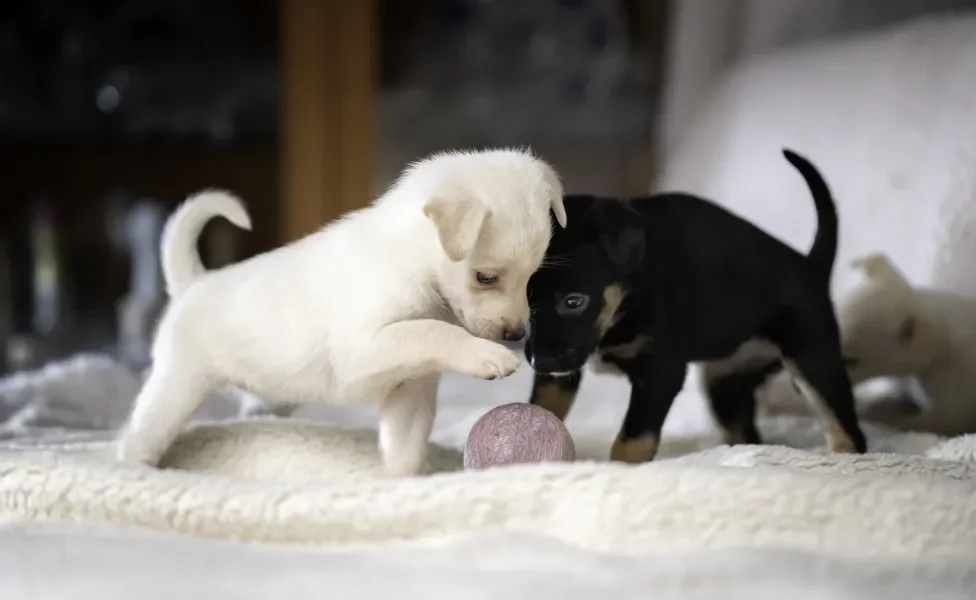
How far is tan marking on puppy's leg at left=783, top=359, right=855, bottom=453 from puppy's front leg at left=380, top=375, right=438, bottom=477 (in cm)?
49

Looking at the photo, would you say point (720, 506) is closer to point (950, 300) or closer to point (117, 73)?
point (950, 300)

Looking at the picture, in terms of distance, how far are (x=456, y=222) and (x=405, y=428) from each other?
11.0 inches

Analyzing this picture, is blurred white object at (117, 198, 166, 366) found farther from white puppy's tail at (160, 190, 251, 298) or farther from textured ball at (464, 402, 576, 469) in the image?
textured ball at (464, 402, 576, 469)

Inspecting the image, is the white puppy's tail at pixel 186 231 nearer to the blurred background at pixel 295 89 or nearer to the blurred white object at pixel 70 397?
the blurred white object at pixel 70 397

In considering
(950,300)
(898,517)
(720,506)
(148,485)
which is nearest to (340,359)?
(148,485)

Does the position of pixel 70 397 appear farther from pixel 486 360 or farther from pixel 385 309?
pixel 486 360

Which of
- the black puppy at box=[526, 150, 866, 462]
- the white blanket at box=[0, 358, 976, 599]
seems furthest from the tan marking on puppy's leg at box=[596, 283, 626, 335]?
the white blanket at box=[0, 358, 976, 599]

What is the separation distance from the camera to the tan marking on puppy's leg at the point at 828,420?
4.02 ft

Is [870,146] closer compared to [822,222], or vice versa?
[822,222]

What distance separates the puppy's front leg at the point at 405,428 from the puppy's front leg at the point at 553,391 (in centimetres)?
15

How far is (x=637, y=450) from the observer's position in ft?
3.61

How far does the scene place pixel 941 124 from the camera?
169 centimetres

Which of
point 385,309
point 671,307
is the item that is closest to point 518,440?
point 385,309

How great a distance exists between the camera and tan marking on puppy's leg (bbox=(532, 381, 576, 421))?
1185 millimetres
